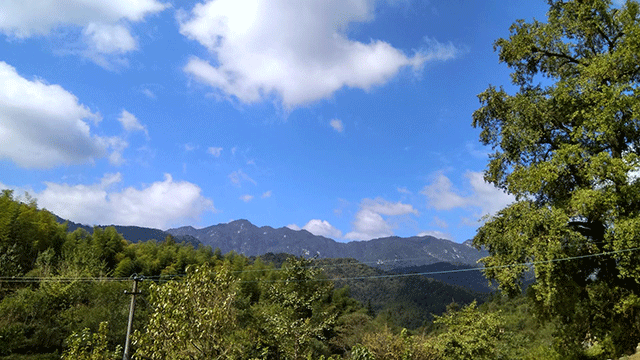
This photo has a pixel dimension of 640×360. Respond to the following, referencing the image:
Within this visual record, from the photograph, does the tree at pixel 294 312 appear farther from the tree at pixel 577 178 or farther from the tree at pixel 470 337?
the tree at pixel 577 178

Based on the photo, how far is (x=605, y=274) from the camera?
12023mm

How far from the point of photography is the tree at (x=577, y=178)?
34.9 ft

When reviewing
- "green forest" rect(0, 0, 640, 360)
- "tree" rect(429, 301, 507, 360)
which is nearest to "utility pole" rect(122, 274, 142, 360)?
"green forest" rect(0, 0, 640, 360)

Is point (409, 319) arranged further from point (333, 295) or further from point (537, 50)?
point (537, 50)

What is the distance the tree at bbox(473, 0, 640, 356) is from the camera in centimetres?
1065

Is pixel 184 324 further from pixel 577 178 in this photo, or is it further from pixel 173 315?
pixel 577 178

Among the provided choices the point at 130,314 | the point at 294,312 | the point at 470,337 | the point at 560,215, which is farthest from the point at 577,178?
the point at 294,312

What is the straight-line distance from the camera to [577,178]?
12.0 m

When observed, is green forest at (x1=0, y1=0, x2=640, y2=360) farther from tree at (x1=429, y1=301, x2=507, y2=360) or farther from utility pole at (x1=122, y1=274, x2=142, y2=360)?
tree at (x1=429, y1=301, x2=507, y2=360)

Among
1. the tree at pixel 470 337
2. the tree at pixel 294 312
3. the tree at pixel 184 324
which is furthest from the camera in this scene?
the tree at pixel 294 312

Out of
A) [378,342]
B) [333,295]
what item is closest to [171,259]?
[333,295]

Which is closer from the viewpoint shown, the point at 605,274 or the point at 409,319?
the point at 605,274

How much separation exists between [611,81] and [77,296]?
4886cm

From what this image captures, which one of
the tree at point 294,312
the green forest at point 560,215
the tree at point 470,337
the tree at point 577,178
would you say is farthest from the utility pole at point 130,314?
the tree at point 470,337
